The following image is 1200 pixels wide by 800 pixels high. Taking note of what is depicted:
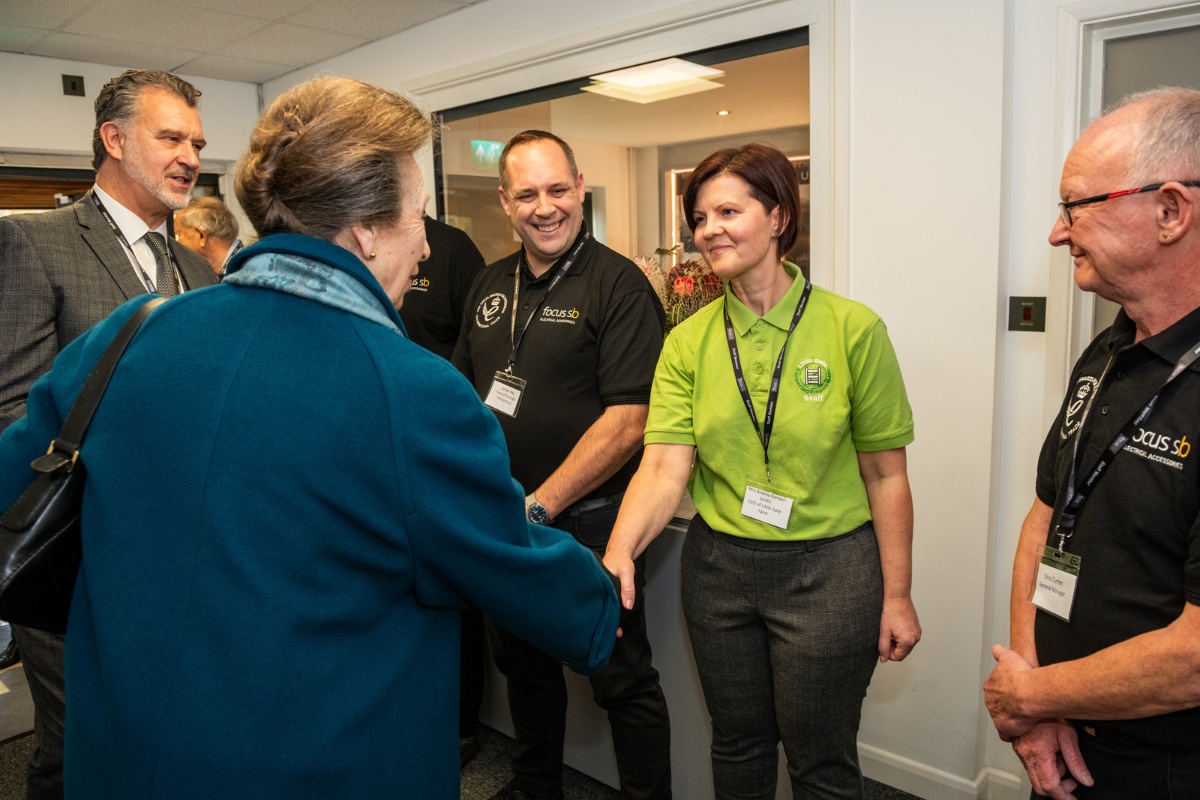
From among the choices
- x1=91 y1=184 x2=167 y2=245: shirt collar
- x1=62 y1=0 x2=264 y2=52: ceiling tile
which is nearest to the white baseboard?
x1=91 y1=184 x2=167 y2=245: shirt collar

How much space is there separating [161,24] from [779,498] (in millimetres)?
3730

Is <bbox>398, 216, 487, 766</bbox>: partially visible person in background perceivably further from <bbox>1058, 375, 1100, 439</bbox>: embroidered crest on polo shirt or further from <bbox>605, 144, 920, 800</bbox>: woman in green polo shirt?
<bbox>1058, 375, 1100, 439</bbox>: embroidered crest on polo shirt

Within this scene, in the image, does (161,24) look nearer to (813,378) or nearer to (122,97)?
(122,97)

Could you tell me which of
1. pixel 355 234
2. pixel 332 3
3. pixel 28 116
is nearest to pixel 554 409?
pixel 355 234

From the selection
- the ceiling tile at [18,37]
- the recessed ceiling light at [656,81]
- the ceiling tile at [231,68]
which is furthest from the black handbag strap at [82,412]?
the ceiling tile at [231,68]

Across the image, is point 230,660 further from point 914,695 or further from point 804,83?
point 804,83

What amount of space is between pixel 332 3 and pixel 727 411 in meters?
2.83

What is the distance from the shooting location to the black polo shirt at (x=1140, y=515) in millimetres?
1045

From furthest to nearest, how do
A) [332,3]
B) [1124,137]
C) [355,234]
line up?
[332,3], [1124,137], [355,234]

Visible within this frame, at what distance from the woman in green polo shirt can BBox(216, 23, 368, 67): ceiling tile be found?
295 centimetres

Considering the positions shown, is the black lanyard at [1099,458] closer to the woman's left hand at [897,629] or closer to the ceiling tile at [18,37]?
the woman's left hand at [897,629]

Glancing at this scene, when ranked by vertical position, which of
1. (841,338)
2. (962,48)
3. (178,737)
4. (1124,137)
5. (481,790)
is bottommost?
(481,790)

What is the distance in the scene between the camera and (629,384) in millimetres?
2025

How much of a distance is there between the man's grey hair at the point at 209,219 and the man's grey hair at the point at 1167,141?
4.09 metres
